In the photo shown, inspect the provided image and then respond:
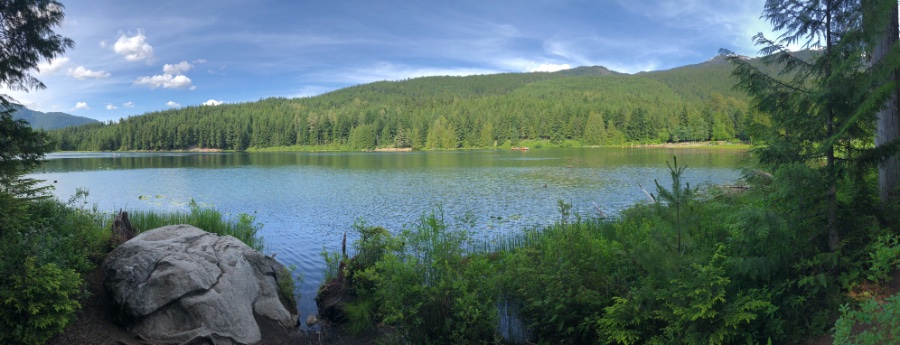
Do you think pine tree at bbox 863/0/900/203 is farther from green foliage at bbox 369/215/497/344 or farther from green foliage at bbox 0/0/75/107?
green foliage at bbox 0/0/75/107

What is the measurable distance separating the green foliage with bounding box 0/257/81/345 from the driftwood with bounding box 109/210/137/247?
3.46m

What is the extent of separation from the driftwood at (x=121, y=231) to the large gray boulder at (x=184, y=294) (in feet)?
3.58

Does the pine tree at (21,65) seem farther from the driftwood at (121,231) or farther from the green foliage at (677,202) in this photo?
the green foliage at (677,202)

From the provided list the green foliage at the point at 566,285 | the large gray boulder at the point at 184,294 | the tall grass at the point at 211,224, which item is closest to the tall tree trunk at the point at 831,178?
the green foliage at the point at 566,285

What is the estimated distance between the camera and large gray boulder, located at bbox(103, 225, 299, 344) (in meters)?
7.10

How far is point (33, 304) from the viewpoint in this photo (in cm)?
568

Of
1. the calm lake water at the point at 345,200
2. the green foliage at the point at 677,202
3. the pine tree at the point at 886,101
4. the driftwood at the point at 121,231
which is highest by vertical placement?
the pine tree at the point at 886,101

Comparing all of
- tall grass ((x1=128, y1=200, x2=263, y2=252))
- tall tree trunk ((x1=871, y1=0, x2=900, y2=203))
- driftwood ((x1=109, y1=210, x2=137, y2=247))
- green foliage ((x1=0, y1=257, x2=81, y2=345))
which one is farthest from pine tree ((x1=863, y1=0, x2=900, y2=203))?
tall grass ((x1=128, y1=200, x2=263, y2=252))

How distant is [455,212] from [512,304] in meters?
12.7

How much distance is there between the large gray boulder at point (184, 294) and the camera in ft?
23.3

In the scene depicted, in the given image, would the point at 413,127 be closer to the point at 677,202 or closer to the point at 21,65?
the point at 21,65

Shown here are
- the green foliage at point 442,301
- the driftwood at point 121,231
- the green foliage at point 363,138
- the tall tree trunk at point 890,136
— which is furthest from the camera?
the green foliage at point 363,138

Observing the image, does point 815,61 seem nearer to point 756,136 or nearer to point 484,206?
point 756,136

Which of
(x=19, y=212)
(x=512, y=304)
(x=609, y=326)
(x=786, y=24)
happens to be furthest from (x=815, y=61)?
(x=19, y=212)
